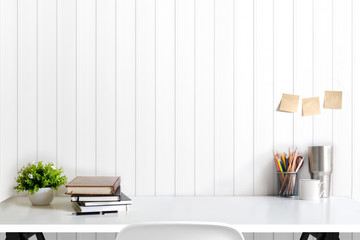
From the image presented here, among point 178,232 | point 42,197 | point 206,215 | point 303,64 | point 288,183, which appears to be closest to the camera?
point 178,232

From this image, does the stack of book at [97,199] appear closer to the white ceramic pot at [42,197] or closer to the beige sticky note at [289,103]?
the white ceramic pot at [42,197]

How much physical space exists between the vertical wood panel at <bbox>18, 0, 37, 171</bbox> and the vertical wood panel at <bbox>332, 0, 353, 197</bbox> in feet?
4.27

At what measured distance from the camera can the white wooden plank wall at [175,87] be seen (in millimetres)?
1718

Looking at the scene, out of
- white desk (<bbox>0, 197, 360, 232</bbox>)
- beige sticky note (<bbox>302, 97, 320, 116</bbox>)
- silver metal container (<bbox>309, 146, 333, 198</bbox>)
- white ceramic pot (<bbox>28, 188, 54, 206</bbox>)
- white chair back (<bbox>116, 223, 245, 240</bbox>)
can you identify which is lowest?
white desk (<bbox>0, 197, 360, 232</bbox>)

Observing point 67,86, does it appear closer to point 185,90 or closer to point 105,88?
point 105,88

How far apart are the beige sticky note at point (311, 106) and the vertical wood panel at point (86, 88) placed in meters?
0.92

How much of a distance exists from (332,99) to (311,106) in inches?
3.8

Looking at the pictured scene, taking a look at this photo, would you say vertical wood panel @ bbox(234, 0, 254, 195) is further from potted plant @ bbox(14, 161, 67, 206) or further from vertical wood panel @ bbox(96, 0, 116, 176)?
potted plant @ bbox(14, 161, 67, 206)

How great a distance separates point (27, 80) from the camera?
5.63ft

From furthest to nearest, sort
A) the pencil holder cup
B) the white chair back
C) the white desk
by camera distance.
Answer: the pencil holder cup → the white desk → the white chair back

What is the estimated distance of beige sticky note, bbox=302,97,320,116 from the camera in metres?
1.73

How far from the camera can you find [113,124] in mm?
1726

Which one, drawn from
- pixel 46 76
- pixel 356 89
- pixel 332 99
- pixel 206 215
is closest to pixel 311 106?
pixel 332 99

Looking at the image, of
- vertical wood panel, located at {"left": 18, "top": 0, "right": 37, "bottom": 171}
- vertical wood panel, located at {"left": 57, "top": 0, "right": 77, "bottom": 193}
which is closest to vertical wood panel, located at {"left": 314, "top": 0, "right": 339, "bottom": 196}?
vertical wood panel, located at {"left": 57, "top": 0, "right": 77, "bottom": 193}
